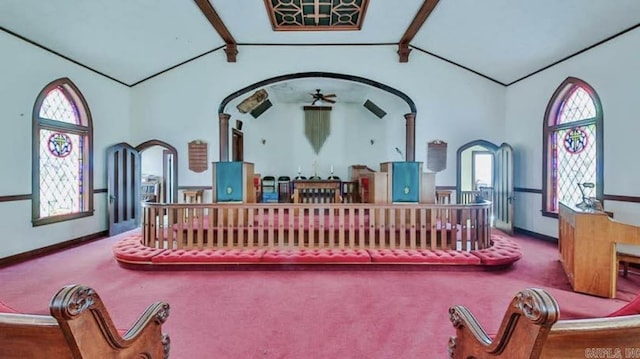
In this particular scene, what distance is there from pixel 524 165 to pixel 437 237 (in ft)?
10.8

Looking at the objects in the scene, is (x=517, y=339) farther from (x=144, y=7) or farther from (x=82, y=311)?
(x=144, y=7)

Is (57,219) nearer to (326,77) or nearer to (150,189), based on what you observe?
(150,189)

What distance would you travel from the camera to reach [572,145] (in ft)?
17.2

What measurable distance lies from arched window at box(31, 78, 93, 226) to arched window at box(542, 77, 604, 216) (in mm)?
7938

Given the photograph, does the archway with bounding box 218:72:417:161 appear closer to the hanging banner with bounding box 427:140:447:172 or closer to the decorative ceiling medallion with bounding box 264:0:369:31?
the hanging banner with bounding box 427:140:447:172

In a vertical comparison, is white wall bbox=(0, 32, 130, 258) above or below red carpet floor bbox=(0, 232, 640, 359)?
above

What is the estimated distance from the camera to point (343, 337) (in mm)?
2309

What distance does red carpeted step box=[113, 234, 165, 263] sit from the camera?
12.6ft

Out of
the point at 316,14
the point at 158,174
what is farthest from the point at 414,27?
the point at 158,174

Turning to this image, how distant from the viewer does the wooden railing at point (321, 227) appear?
4.13m

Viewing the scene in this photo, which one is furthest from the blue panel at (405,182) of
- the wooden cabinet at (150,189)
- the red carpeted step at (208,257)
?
the wooden cabinet at (150,189)

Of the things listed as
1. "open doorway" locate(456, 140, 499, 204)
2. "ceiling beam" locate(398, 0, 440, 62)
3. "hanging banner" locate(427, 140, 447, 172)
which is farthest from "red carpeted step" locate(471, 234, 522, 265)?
"open doorway" locate(456, 140, 499, 204)

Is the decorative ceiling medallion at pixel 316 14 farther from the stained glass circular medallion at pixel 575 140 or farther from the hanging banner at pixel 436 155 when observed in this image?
the stained glass circular medallion at pixel 575 140

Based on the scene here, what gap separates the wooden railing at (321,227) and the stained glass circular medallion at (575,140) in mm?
2311
